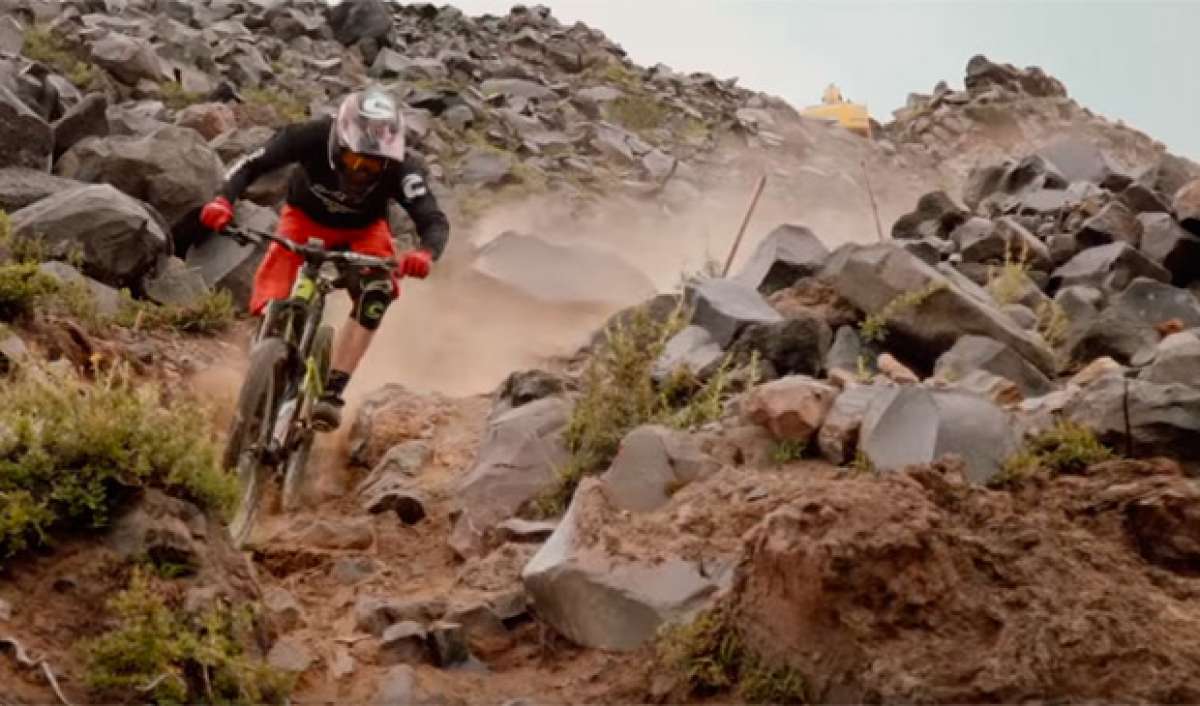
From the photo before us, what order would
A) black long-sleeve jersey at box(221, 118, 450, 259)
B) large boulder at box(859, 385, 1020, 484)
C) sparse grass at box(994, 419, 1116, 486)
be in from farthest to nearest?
black long-sleeve jersey at box(221, 118, 450, 259)
large boulder at box(859, 385, 1020, 484)
sparse grass at box(994, 419, 1116, 486)

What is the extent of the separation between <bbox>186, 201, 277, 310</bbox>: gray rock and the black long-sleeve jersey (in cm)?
305

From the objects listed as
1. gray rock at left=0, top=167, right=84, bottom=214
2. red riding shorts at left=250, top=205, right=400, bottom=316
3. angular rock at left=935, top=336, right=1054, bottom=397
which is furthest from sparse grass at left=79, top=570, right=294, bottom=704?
gray rock at left=0, top=167, right=84, bottom=214

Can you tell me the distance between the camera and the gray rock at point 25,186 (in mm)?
9898

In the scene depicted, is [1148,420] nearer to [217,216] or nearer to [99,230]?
[217,216]

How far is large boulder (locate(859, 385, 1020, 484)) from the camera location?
582cm

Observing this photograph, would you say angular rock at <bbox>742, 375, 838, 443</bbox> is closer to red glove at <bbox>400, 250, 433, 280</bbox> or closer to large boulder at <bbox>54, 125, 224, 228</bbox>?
red glove at <bbox>400, 250, 433, 280</bbox>

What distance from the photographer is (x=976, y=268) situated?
407 inches

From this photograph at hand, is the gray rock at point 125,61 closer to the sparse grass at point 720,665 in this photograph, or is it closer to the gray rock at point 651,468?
the gray rock at point 651,468

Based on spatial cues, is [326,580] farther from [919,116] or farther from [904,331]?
[919,116]

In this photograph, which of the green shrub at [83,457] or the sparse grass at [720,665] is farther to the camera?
the green shrub at [83,457]

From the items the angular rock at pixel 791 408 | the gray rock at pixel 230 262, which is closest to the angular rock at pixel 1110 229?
the angular rock at pixel 791 408

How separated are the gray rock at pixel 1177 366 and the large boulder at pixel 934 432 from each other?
3.97 feet

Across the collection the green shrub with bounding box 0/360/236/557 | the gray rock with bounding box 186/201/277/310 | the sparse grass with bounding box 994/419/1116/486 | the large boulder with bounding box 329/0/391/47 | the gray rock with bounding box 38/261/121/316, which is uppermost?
the sparse grass with bounding box 994/419/1116/486

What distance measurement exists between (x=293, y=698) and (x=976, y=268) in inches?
286
